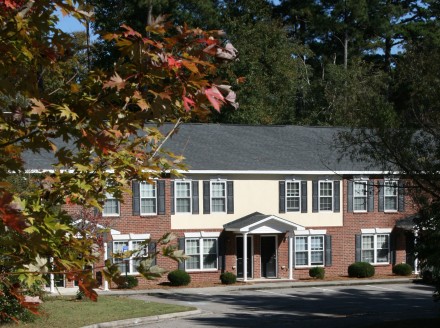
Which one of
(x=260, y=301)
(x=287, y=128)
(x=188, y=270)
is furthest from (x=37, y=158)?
(x=287, y=128)

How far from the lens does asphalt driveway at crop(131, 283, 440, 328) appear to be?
26359mm

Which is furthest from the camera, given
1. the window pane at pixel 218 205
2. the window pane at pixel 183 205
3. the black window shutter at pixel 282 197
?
the black window shutter at pixel 282 197

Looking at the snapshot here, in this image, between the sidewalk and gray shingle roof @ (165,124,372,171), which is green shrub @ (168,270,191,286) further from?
gray shingle roof @ (165,124,372,171)

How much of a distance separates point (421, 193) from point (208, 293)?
1381cm

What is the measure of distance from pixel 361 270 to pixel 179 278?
9.85 m

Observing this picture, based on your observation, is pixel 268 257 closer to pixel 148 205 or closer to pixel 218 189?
pixel 218 189

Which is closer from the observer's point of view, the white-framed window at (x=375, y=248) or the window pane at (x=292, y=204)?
the window pane at (x=292, y=204)

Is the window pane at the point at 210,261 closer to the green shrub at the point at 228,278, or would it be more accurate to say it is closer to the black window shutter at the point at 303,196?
the green shrub at the point at 228,278

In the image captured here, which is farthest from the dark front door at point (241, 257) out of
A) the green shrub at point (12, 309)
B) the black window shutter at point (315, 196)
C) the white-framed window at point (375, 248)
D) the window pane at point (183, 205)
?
the green shrub at point (12, 309)

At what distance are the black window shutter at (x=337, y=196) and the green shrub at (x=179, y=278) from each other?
30.3 ft

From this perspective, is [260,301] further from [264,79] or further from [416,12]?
[416,12]

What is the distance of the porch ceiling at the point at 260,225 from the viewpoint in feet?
129

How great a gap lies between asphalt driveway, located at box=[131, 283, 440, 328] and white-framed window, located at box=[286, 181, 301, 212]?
4805 mm

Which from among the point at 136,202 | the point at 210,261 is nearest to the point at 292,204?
the point at 210,261
